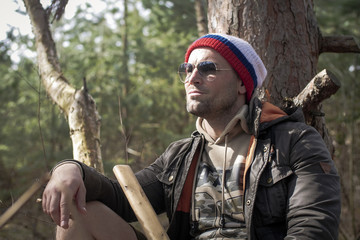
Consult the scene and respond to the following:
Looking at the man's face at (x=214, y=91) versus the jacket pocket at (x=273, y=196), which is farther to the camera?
the man's face at (x=214, y=91)

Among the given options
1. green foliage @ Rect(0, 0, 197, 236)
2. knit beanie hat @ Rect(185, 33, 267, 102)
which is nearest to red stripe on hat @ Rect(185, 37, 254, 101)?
knit beanie hat @ Rect(185, 33, 267, 102)

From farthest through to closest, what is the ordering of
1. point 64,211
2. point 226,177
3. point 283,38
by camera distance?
point 283,38 → point 226,177 → point 64,211

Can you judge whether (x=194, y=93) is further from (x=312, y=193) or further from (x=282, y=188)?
(x=312, y=193)

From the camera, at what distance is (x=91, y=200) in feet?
7.77

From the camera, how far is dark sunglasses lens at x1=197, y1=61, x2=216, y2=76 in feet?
9.07

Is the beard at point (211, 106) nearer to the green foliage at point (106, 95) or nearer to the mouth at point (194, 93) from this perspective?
the mouth at point (194, 93)

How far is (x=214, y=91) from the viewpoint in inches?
108

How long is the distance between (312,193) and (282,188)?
191 millimetres

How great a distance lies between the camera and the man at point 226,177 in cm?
210

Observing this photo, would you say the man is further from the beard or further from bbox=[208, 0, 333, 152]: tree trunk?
bbox=[208, 0, 333, 152]: tree trunk

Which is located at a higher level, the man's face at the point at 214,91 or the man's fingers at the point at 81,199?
the man's face at the point at 214,91

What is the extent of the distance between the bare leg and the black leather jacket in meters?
0.12

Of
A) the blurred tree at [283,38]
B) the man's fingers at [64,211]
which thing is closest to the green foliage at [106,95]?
the blurred tree at [283,38]

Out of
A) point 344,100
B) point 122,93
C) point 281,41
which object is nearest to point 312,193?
point 281,41
